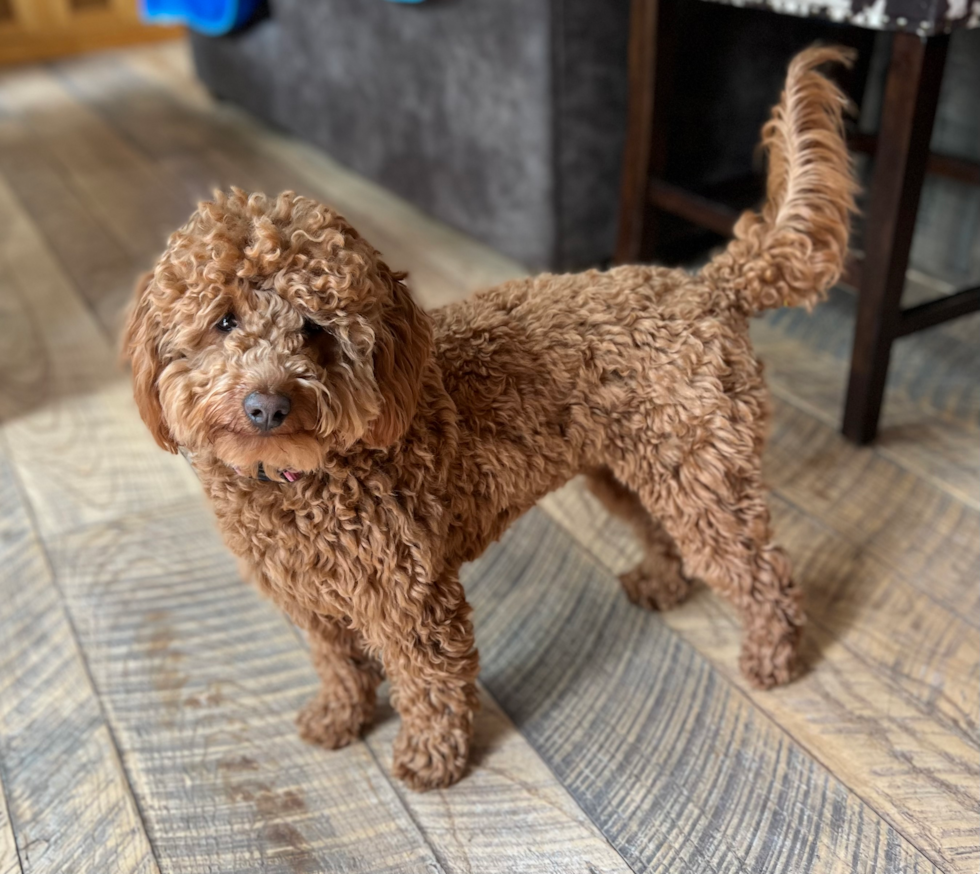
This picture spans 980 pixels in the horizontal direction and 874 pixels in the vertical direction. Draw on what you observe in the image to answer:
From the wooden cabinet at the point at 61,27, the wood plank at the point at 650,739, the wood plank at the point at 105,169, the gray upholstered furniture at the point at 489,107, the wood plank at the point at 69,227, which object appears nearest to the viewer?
the wood plank at the point at 650,739

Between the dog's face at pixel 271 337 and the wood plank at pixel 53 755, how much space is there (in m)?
0.56

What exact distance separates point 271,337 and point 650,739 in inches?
29.5

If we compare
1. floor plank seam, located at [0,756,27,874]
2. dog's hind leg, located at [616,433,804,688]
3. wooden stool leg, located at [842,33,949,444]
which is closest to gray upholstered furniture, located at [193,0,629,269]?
wooden stool leg, located at [842,33,949,444]

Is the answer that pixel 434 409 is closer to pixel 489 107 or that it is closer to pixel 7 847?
pixel 7 847

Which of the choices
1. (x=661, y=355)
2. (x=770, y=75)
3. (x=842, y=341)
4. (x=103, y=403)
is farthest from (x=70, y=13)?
(x=661, y=355)

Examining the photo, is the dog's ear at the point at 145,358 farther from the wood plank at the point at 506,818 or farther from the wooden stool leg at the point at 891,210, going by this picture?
the wooden stool leg at the point at 891,210

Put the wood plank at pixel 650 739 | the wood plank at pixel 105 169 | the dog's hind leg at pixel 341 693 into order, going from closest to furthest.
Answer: the wood plank at pixel 650 739
the dog's hind leg at pixel 341 693
the wood plank at pixel 105 169

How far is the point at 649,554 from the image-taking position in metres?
1.42

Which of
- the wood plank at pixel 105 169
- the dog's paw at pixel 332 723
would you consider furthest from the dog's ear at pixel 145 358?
the wood plank at pixel 105 169

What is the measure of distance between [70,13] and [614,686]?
5060mm

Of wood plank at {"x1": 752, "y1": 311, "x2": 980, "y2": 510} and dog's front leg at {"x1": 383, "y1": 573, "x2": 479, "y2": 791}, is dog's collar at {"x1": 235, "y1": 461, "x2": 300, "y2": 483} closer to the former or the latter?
dog's front leg at {"x1": 383, "y1": 573, "x2": 479, "y2": 791}

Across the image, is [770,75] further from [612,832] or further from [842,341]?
[612,832]

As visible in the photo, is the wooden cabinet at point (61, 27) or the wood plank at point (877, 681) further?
the wooden cabinet at point (61, 27)

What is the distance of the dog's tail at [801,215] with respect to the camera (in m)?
1.14
